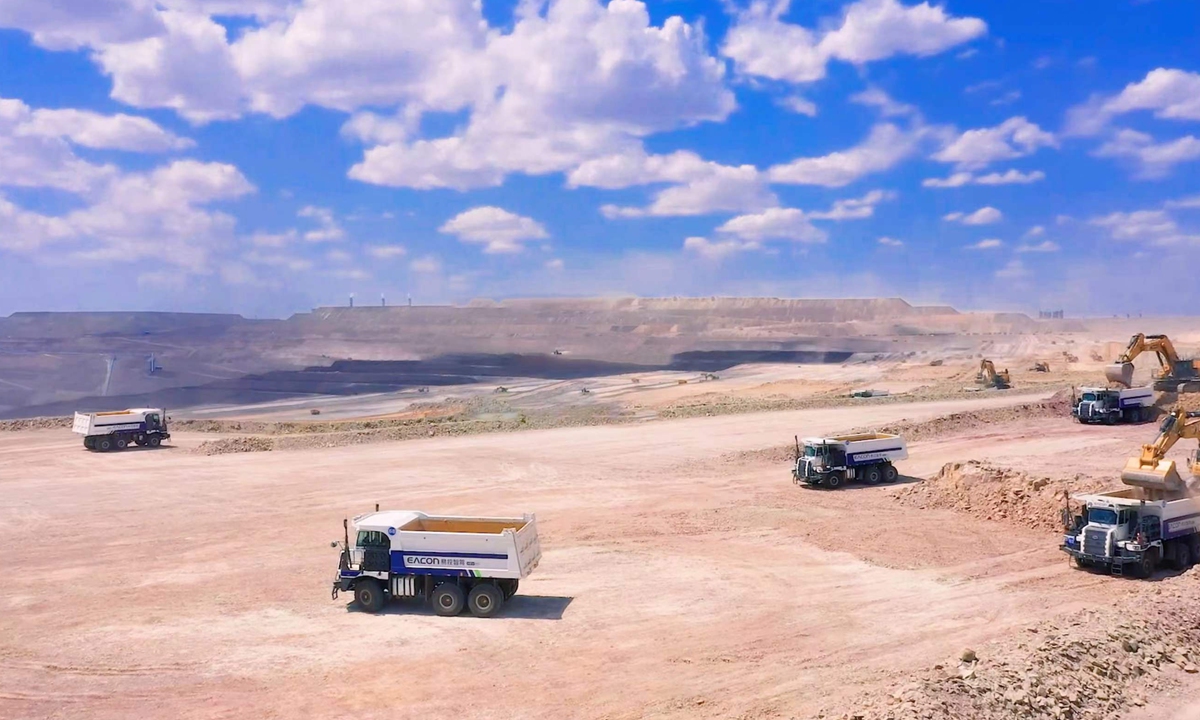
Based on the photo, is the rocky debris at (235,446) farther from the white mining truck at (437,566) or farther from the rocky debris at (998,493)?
the rocky debris at (998,493)

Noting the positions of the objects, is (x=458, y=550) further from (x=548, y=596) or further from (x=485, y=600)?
(x=548, y=596)

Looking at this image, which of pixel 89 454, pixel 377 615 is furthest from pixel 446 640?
pixel 89 454

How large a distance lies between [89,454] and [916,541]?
131ft

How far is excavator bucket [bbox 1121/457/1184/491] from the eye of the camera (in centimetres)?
2269

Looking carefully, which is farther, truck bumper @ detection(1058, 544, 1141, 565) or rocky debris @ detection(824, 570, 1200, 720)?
truck bumper @ detection(1058, 544, 1141, 565)

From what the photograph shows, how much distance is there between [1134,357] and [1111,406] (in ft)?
16.6

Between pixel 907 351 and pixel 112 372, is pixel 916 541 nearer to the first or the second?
pixel 112 372

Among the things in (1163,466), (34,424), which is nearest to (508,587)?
(1163,466)

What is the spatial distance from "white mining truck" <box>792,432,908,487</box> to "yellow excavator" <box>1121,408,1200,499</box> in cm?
1036

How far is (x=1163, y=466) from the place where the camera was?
23031mm

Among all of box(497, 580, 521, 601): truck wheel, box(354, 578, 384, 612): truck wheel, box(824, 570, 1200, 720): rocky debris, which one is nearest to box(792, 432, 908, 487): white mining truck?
box(497, 580, 521, 601): truck wheel

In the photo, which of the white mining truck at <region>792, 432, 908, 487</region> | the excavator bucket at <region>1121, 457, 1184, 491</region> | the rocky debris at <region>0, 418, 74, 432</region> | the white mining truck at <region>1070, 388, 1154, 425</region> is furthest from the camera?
the rocky debris at <region>0, 418, 74, 432</region>

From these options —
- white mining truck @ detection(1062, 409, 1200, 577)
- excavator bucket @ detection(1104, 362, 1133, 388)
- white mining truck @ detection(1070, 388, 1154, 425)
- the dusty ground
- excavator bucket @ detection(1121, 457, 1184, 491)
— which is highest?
excavator bucket @ detection(1104, 362, 1133, 388)

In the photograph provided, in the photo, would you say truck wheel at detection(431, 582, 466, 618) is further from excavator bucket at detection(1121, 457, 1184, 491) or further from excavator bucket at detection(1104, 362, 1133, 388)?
excavator bucket at detection(1104, 362, 1133, 388)
